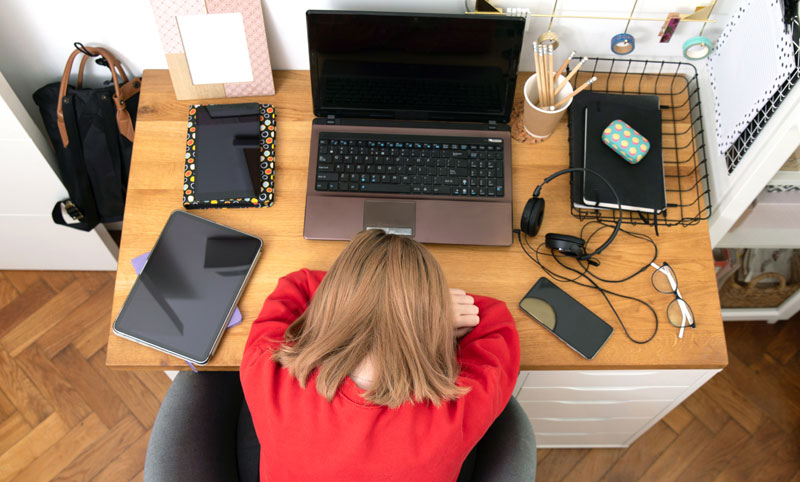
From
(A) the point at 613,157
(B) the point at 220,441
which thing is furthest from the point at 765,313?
(B) the point at 220,441

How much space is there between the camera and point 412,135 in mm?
1187

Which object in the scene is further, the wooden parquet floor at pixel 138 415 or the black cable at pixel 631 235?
the wooden parquet floor at pixel 138 415

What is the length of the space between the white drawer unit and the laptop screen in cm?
56

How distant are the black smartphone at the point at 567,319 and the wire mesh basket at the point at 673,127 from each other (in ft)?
0.61

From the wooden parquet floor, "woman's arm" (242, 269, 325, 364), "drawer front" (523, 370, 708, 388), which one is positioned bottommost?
the wooden parquet floor

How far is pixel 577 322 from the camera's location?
105 cm

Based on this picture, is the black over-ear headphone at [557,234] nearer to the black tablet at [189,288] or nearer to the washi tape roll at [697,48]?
the washi tape roll at [697,48]

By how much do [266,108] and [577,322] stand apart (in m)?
0.77

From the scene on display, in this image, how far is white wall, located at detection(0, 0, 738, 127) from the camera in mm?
1140

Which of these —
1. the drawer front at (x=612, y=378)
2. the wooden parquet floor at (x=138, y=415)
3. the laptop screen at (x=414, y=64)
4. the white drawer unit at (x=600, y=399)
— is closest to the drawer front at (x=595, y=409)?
the white drawer unit at (x=600, y=399)

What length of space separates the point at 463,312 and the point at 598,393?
43 centimetres

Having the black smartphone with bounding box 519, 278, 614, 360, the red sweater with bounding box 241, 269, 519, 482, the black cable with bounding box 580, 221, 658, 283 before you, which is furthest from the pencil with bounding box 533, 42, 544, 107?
the red sweater with bounding box 241, 269, 519, 482

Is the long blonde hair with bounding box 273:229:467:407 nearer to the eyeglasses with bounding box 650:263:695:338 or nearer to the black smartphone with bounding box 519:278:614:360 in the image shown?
the black smartphone with bounding box 519:278:614:360

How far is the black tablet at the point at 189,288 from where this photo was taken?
1037 mm
